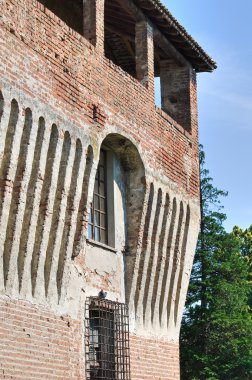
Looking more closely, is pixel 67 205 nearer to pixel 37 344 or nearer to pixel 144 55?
pixel 37 344

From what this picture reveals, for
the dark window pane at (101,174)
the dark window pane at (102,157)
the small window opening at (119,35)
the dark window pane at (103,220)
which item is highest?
the small window opening at (119,35)

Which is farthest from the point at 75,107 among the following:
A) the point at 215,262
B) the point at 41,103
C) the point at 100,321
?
the point at 215,262

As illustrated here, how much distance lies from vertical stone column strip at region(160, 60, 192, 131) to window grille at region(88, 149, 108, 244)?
328 cm

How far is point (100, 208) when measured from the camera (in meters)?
16.3

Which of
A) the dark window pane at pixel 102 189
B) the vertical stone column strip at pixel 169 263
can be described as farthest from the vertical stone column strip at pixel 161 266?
Result: the dark window pane at pixel 102 189

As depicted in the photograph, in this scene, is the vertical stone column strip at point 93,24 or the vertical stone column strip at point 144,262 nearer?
the vertical stone column strip at point 93,24

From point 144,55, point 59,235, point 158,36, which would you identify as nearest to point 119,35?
point 158,36

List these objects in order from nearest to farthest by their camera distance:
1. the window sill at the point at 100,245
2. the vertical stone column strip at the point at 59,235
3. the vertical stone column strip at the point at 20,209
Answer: the vertical stone column strip at the point at 20,209
the vertical stone column strip at the point at 59,235
the window sill at the point at 100,245

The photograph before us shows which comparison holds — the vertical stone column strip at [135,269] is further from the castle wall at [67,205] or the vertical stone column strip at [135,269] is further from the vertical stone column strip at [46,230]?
the vertical stone column strip at [46,230]

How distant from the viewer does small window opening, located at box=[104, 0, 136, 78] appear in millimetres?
18181

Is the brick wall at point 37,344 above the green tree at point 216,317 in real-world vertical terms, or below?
below

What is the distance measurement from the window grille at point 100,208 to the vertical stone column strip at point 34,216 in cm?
246

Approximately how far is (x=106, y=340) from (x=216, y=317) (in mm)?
11346

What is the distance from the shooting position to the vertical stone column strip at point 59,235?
13.7 metres
